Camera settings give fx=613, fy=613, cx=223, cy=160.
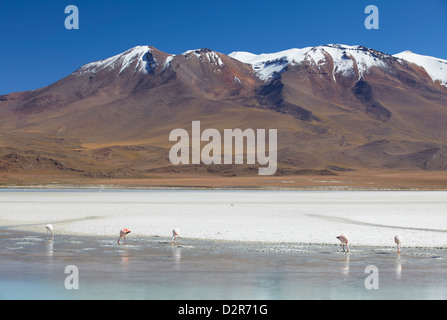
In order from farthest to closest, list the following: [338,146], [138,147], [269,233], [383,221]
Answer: [338,146]
[138,147]
[383,221]
[269,233]

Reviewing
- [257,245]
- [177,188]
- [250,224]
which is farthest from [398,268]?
[177,188]

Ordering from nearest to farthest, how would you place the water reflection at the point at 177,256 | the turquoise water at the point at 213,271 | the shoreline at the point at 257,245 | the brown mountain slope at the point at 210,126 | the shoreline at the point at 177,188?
1. the turquoise water at the point at 213,271
2. the water reflection at the point at 177,256
3. the shoreline at the point at 257,245
4. the shoreline at the point at 177,188
5. the brown mountain slope at the point at 210,126

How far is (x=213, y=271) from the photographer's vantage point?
1310cm

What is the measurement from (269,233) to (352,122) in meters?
160

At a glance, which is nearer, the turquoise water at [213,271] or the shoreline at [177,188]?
the turquoise water at [213,271]

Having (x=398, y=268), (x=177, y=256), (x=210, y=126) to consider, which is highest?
(x=210, y=126)

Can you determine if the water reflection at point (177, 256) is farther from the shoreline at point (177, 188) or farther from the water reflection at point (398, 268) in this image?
the shoreline at point (177, 188)

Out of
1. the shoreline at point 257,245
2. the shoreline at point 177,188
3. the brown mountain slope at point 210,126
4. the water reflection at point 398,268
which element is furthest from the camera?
the brown mountain slope at point 210,126

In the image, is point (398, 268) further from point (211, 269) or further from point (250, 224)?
point (250, 224)

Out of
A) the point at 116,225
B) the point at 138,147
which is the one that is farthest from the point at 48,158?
the point at 116,225

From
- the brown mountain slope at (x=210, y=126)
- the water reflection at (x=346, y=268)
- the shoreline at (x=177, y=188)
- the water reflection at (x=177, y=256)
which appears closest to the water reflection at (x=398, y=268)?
the water reflection at (x=346, y=268)

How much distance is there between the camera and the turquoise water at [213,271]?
10922mm

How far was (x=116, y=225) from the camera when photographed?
23.7 meters
